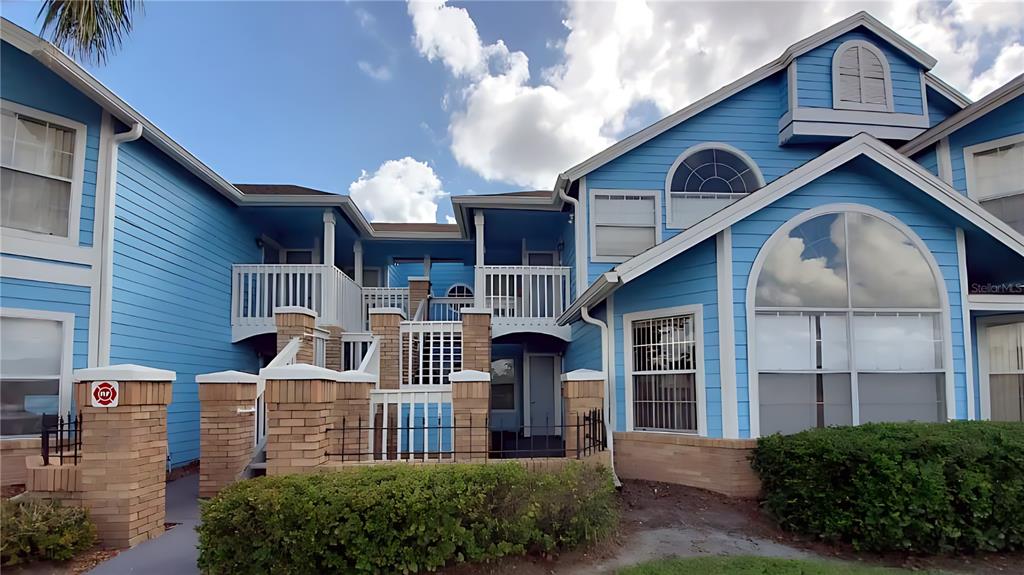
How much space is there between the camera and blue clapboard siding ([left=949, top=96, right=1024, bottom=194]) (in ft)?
30.9

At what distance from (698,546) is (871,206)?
198 inches

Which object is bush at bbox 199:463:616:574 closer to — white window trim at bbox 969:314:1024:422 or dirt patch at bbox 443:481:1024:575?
dirt patch at bbox 443:481:1024:575

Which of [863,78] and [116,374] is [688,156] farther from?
Result: [116,374]

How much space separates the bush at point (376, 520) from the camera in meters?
4.36

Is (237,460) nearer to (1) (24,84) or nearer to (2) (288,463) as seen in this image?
(2) (288,463)

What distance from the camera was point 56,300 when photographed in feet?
24.3

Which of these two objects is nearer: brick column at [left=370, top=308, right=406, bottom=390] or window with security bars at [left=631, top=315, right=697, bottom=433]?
window with security bars at [left=631, top=315, right=697, bottom=433]

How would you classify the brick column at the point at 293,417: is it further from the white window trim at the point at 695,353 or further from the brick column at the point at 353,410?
the white window trim at the point at 695,353

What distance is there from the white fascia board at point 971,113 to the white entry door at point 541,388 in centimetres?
884

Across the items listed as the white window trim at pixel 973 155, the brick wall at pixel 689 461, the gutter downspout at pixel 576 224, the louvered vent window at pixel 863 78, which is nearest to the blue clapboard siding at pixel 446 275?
the gutter downspout at pixel 576 224

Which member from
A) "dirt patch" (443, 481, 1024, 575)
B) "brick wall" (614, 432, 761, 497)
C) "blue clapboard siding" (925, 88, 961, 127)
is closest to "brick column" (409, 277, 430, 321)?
"brick wall" (614, 432, 761, 497)

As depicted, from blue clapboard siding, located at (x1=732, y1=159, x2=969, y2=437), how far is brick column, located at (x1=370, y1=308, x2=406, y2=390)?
528 centimetres

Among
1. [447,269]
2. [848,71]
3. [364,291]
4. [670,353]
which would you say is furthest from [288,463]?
[447,269]

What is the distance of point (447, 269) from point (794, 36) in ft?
40.0
